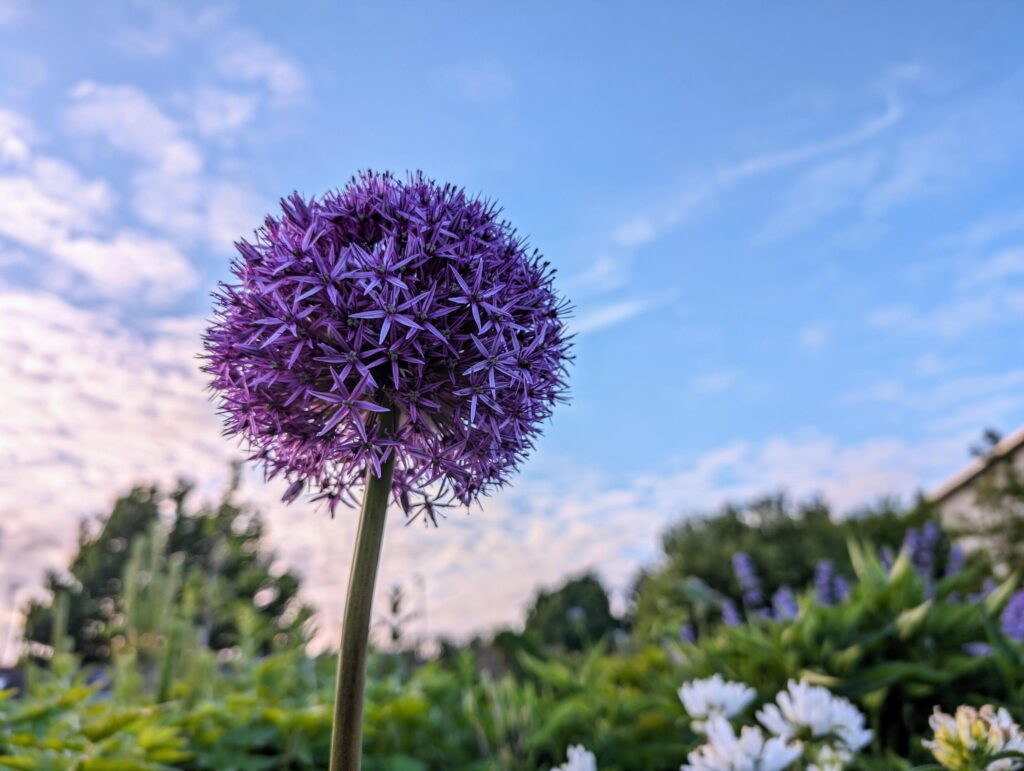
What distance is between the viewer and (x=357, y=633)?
6.59 ft

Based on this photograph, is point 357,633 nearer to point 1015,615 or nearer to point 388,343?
point 388,343

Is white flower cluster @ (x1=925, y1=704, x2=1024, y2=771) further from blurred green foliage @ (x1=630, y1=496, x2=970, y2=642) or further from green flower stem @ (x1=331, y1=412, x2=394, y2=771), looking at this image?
blurred green foliage @ (x1=630, y1=496, x2=970, y2=642)

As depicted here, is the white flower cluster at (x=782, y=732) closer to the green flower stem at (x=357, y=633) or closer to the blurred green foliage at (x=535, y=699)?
the blurred green foliage at (x=535, y=699)

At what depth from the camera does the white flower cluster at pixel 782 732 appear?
2510 mm

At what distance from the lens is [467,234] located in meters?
2.43

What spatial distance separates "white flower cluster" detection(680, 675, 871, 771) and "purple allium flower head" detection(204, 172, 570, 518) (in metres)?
1.18

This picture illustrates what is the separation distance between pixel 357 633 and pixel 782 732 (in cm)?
183

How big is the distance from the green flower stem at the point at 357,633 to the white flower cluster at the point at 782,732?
46.8 inches

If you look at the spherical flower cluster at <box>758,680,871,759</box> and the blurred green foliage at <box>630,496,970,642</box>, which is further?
the blurred green foliage at <box>630,496,970,642</box>

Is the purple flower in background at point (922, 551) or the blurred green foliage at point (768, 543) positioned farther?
the blurred green foliage at point (768, 543)

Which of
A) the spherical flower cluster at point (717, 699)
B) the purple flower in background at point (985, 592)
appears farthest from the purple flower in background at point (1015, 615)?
the spherical flower cluster at point (717, 699)

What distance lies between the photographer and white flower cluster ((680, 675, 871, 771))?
8.23ft

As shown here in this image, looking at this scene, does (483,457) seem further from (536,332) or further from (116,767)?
(116,767)

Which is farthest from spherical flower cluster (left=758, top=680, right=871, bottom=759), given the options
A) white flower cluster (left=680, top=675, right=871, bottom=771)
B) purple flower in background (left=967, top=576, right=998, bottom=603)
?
purple flower in background (left=967, top=576, right=998, bottom=603)
